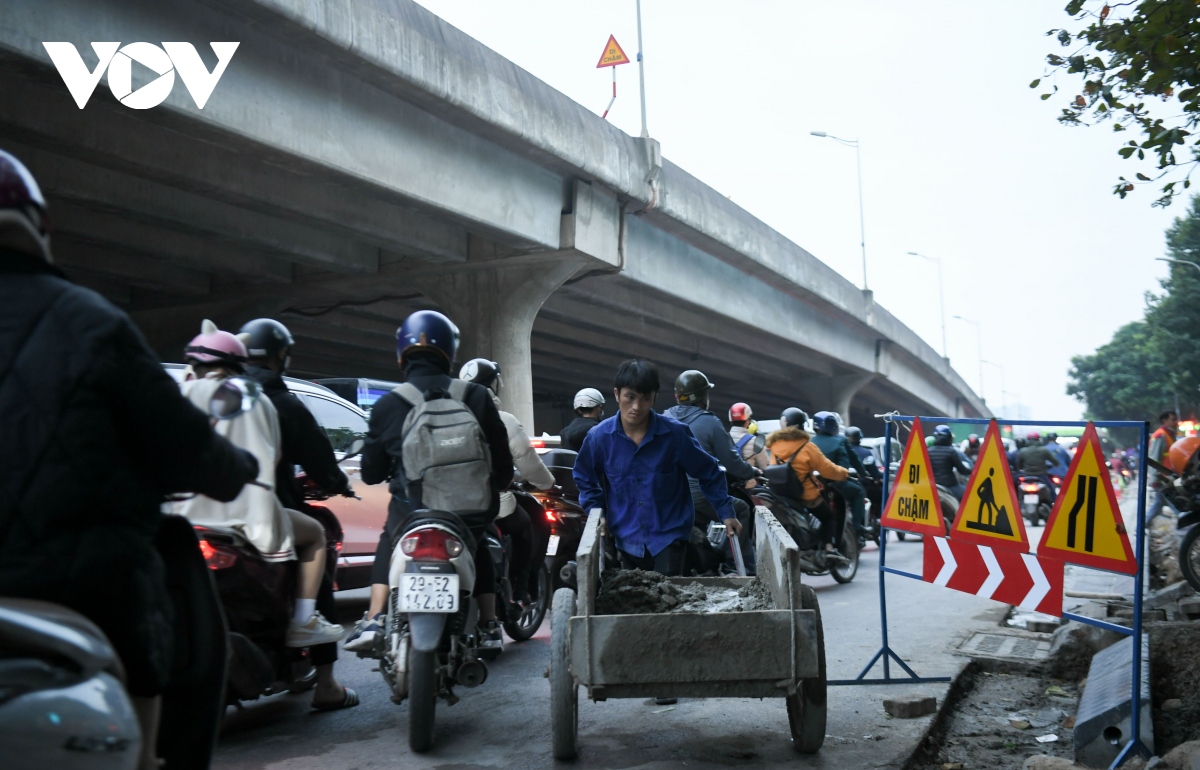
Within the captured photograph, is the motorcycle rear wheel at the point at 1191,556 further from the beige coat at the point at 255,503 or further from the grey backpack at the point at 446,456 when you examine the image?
the beige coat at the point at 255,503

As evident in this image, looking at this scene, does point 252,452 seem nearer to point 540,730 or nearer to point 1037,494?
point 540,730

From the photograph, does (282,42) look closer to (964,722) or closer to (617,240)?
(617,240)

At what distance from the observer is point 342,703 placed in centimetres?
537

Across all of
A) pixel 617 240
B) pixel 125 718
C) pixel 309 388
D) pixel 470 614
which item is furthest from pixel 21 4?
pixel 617 240

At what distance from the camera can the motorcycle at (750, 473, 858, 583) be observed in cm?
1008

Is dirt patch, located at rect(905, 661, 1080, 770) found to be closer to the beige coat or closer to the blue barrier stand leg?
the blue barrier stand leg

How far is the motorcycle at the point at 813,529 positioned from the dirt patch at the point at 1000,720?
136 inches

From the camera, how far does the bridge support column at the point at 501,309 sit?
1972 cm

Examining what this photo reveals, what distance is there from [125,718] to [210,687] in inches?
19.8

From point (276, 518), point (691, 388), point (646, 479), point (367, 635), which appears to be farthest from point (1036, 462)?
point (276, 518)

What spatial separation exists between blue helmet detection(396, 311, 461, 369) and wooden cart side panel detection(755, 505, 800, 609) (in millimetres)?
A: 1654

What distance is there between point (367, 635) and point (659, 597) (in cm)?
125

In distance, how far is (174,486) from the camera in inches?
90.1

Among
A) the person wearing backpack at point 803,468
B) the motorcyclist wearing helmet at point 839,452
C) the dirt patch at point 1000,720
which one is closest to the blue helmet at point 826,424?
the motorcyclist wearing helmet at point 839,452
